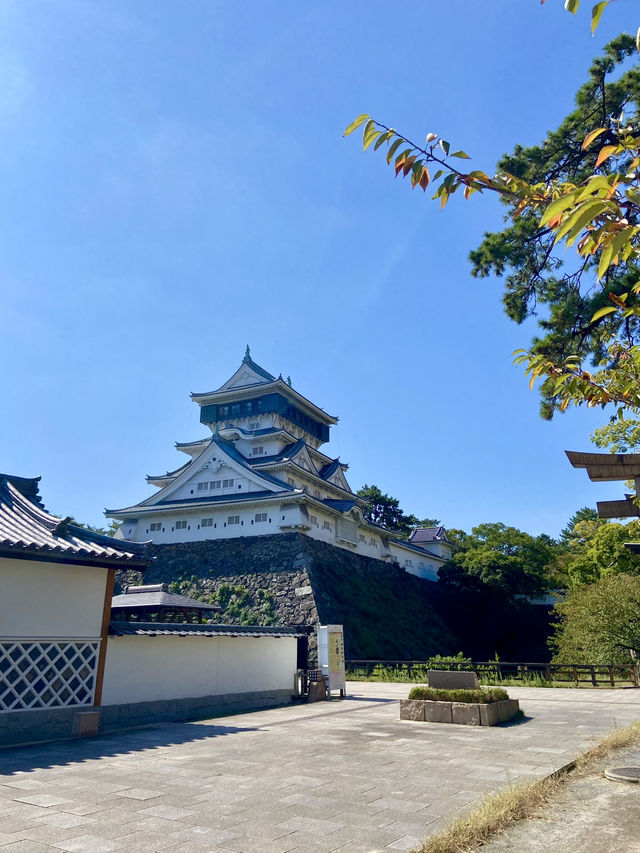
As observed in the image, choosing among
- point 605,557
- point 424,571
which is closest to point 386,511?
point 424,571

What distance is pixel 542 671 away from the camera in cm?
2141

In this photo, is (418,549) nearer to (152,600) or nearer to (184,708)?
(152,600)

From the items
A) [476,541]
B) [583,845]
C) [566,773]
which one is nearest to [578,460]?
[583,845]

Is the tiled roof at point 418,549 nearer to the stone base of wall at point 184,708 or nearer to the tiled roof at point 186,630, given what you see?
the tiled roof at point 186,630

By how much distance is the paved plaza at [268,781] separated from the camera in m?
4.52

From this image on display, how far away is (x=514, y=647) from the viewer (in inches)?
1398

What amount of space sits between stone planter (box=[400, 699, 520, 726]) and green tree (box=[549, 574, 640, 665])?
11410mm

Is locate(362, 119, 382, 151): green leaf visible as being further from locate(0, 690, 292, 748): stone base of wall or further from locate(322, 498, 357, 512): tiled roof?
locate(322, 498, 357, 512): tiled roof

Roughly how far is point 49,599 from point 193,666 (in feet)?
13.8

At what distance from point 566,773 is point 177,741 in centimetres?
602

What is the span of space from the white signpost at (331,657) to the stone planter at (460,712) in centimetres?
518

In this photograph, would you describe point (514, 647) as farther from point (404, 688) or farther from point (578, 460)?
point (578, 460)

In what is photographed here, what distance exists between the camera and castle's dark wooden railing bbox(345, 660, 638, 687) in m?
19.0

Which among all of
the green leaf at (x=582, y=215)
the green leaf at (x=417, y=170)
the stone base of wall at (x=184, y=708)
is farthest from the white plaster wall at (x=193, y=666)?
the green leaf at (x=582, y=215)
